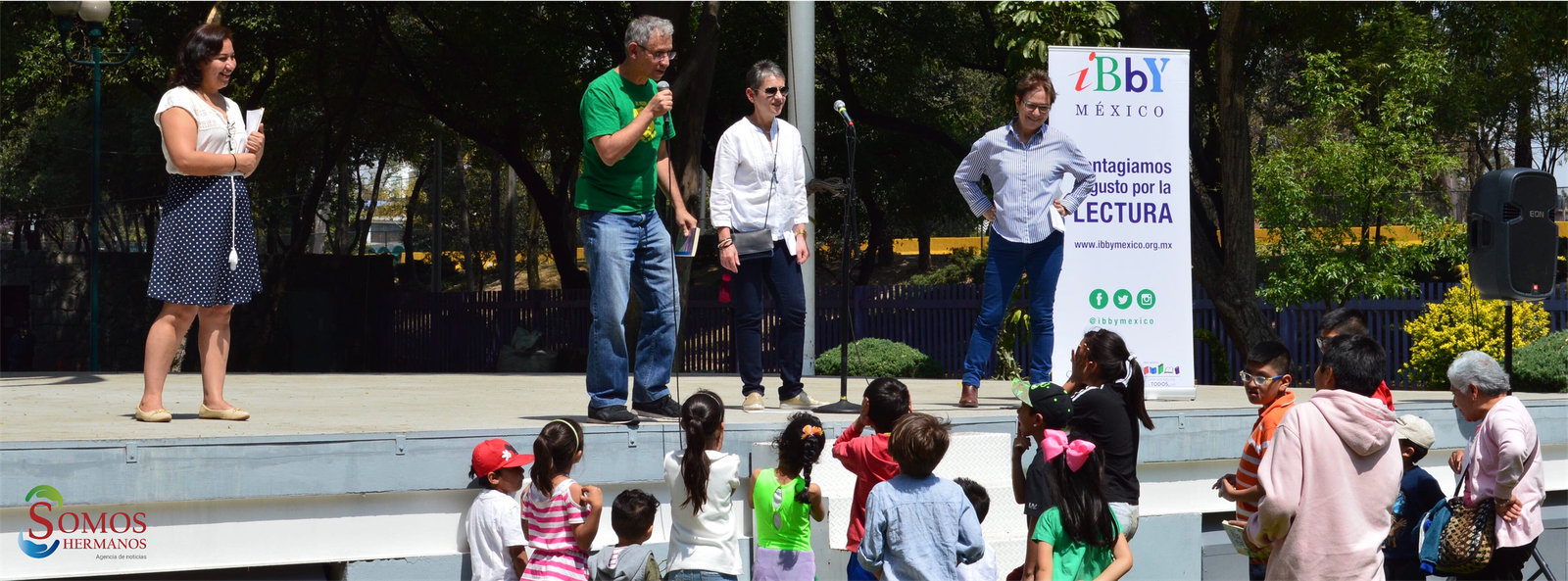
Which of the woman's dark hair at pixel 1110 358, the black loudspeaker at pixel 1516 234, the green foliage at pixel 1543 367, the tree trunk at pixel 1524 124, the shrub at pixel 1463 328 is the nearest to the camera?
the woman's dark hair at pixel 1110 358

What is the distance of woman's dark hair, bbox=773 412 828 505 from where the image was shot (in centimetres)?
469

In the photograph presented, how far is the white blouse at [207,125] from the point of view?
199 inches

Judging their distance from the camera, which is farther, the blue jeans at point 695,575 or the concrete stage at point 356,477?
the blue jeans at point 695,575

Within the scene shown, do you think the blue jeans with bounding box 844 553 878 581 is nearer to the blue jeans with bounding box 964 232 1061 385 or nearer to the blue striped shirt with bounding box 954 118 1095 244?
the blue jeans with bounding box 964 232 1061 385

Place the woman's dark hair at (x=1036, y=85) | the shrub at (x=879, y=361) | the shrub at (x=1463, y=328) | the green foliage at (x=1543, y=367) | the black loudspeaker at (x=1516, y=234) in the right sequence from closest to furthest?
the woman's dark hair at (x=1036, y=85), the black loudspeaker at (x=1516, y=234), the green foliage at (x=1543, y=367), the shrub at (x=1463, y=328), the shrub at (x=879, y=361)

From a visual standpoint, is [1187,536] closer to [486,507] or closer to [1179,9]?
[486,507]

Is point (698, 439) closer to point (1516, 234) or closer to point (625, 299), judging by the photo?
point (625, 299)

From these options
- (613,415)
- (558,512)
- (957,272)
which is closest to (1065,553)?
(558,512)

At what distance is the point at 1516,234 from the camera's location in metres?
7.82

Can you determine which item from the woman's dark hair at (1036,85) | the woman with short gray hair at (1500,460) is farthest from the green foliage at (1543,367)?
the woman's dark hair at (1036,85)

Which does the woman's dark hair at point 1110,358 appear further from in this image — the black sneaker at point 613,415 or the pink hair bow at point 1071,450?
the black sneaker at point 613,415

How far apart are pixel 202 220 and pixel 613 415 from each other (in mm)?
1775

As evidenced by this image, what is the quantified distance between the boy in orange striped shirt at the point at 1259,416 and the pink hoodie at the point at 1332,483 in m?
0.39

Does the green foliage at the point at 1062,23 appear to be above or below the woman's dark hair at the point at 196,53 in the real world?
above
